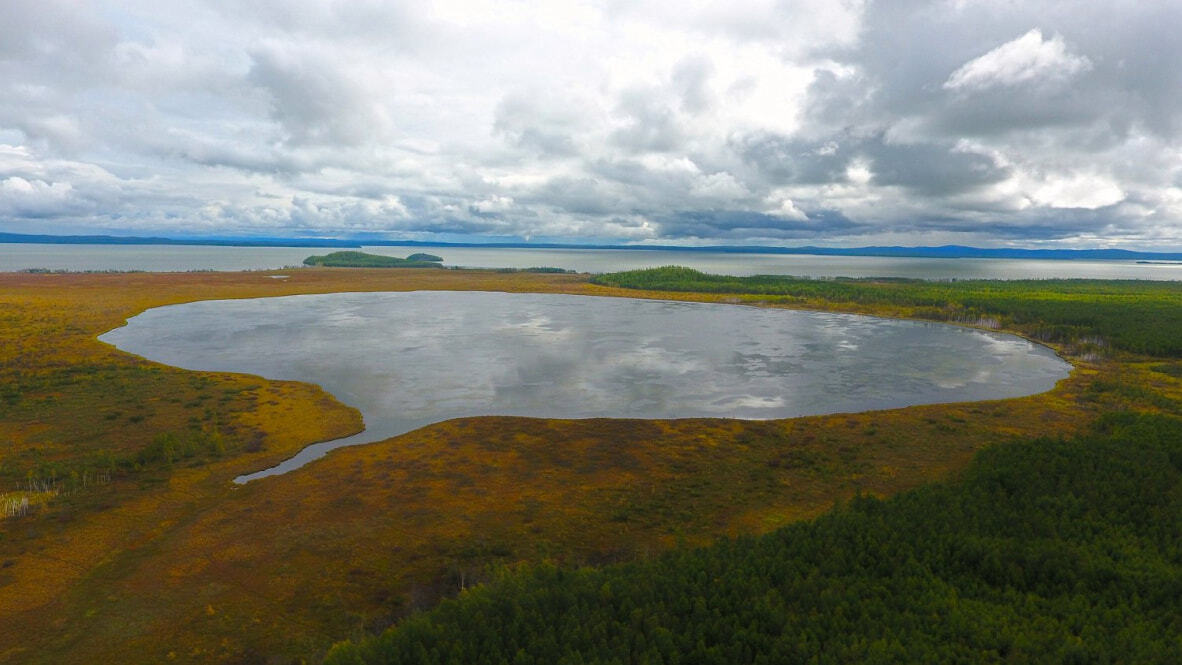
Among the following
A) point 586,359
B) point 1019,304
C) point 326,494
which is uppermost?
point 1019,304

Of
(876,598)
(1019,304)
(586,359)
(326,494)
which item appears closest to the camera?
(876,598)

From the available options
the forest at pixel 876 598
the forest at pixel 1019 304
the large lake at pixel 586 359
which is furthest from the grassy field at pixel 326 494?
the forest at pixel 1019 304

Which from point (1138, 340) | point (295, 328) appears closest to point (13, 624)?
point (295, 328)

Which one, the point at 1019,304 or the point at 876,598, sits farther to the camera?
the point at 1019,304

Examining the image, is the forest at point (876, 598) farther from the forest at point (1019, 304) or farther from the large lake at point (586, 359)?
the forest at point (1019, 304)

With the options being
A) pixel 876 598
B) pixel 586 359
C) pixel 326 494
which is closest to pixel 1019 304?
pixel 586 359

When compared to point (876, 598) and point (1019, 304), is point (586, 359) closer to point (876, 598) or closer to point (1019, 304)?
point (876, 598)

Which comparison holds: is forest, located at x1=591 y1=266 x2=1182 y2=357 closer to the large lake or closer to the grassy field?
Result: the large lake
